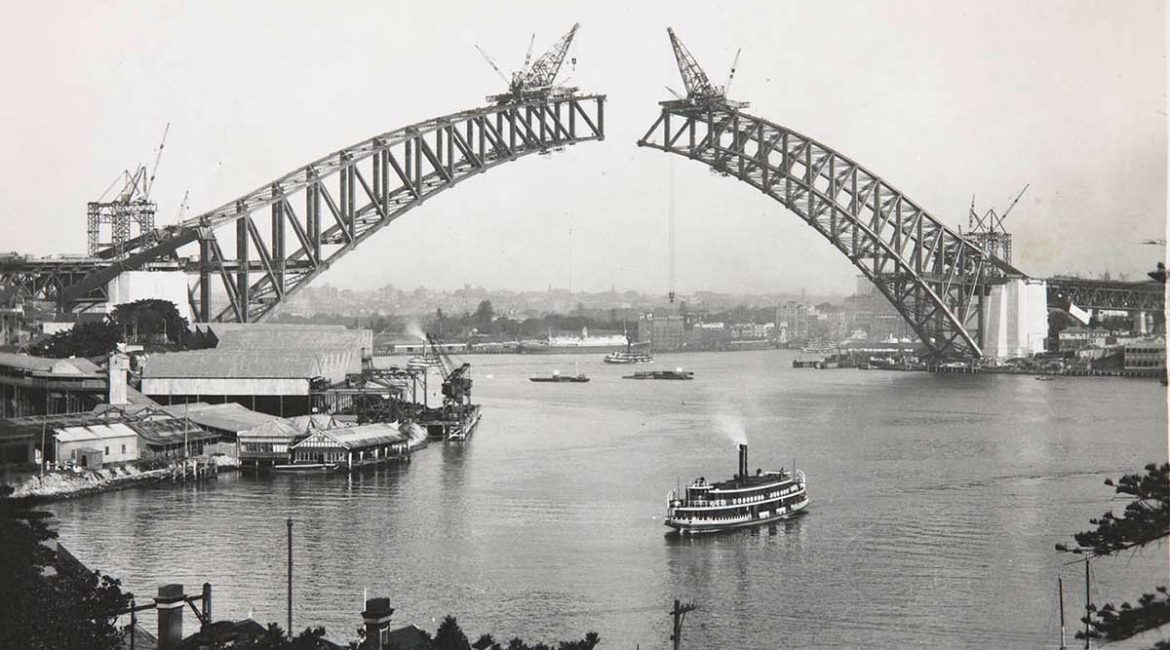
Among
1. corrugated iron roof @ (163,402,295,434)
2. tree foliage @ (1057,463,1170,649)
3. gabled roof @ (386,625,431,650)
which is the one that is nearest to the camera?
tree foliage @ (1057,463,1170,649)

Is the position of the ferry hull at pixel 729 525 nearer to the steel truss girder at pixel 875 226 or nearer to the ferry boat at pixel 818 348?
the steel truss girder at pixel 875 226

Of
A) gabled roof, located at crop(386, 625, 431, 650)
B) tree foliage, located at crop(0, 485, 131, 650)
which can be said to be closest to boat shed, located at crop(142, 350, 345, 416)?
tree foliage, located at crop(0, 485, 131, 650)

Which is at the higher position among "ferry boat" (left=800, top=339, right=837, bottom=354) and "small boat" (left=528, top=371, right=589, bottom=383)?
"ferry boat" (left=800, top=339, right=837, bottom=354)

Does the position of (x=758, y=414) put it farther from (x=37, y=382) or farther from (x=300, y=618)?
(x=300, y=618)

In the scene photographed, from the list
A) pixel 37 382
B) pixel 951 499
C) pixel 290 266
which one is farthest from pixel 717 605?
pixel 290 266

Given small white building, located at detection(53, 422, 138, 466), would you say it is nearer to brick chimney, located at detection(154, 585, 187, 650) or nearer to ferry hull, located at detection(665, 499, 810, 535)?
ferry hull, located at detection(665, 499, 810, 535)

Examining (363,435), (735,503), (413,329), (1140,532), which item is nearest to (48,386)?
(363,435)
